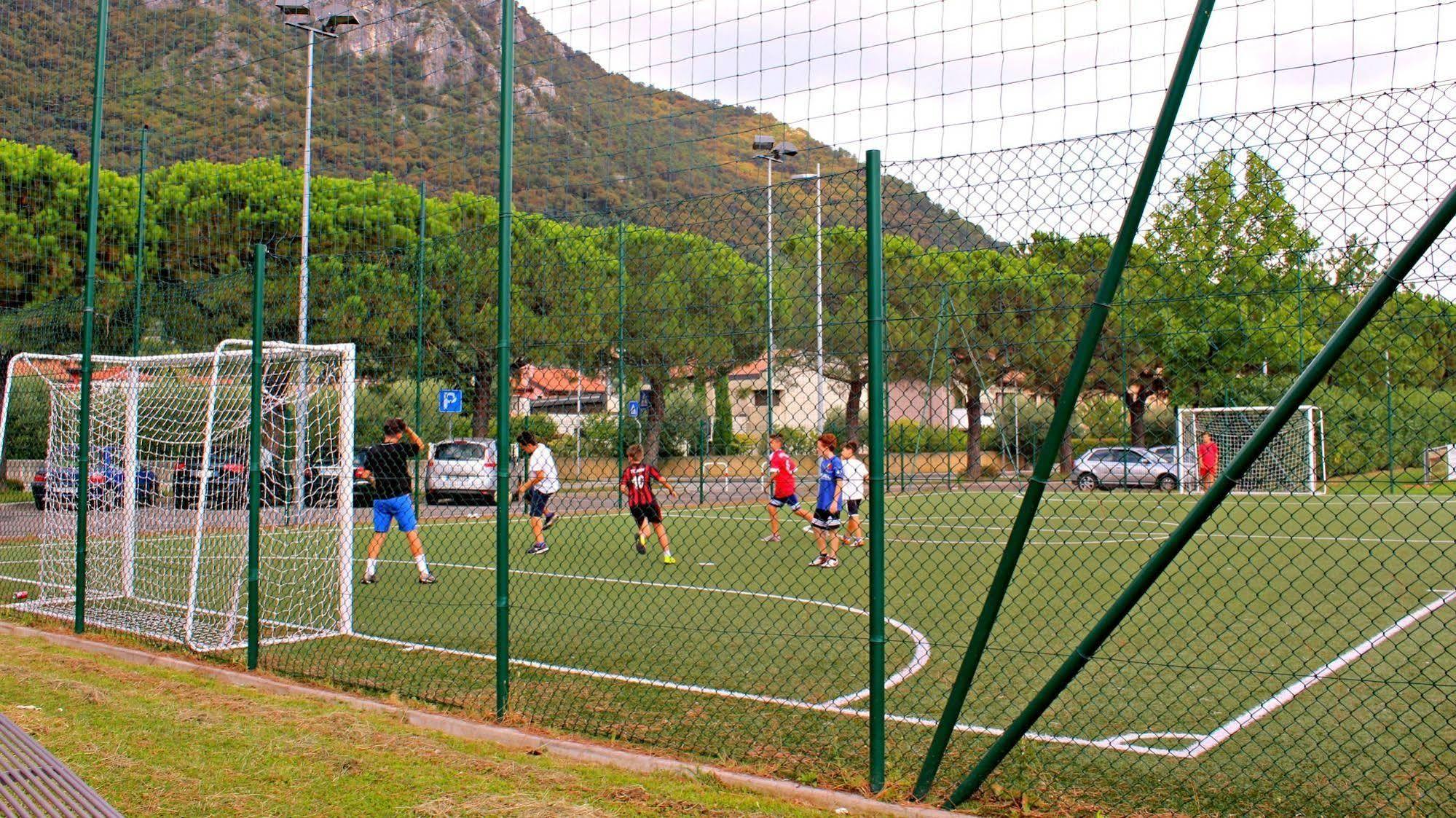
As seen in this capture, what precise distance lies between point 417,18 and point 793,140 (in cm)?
379

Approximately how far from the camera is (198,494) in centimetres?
911

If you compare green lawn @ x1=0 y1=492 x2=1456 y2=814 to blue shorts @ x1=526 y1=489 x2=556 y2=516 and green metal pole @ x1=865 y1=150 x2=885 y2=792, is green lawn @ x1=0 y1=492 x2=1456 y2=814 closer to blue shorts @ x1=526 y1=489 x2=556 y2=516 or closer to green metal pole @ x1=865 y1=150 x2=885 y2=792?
green metal pole @ x1=865 y1=150 x2=885 y2=792

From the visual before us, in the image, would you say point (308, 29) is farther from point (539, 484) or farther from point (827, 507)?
point (827, 507)

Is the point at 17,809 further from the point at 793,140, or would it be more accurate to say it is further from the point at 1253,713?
the point at 1253,713

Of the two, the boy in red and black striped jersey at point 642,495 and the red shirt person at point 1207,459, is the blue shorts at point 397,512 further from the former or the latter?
the red shirt person at point 1207,459

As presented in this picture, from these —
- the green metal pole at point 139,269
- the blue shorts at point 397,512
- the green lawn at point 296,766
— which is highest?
the green metal pole at point 139,269

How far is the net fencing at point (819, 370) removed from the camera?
4.43 metres

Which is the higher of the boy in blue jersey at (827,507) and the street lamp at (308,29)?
the street lamp at (308,29)

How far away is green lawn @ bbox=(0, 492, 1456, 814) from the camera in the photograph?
185 inches

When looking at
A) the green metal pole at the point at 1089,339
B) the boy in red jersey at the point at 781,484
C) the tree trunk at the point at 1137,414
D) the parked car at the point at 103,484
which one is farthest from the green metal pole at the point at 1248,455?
the boy in red jersey at the point at 781,484

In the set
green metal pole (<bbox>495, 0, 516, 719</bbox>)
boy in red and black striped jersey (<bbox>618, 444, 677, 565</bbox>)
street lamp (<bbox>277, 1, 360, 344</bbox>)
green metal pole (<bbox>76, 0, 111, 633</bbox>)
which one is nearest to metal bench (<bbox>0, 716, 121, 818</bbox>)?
green metal pole (<bbox>495, 0, 516, 719</bbox>)

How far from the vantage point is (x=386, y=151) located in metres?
10.6

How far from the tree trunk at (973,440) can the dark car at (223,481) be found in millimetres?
5369

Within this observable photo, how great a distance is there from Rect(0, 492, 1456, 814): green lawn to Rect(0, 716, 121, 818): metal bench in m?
2.40
